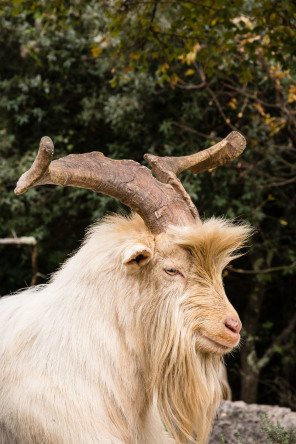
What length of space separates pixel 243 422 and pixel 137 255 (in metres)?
2.36

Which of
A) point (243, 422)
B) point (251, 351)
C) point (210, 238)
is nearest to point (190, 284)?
point (210, 238)

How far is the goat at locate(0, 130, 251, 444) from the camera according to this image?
9.60 feet

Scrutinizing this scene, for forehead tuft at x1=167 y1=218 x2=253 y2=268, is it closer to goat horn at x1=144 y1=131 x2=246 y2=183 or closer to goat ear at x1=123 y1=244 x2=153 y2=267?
goat ear at x1=123 y1=244 x2=153 y2=267

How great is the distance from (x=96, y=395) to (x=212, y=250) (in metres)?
0.96

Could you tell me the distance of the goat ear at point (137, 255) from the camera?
2925mm

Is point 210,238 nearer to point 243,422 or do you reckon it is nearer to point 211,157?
point 211,157

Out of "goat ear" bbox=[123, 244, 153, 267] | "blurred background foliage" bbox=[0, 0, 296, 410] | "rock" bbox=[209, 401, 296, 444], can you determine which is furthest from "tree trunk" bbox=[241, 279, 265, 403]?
"goat ear" bbox=[123, 244, 153, 267]

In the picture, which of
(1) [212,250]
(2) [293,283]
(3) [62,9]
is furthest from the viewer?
(2) [293,283]

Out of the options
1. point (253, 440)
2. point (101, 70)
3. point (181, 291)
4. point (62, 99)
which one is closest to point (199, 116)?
point (101, 70)

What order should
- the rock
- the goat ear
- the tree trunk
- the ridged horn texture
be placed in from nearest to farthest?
1. the ridged horn texture
2. the goat ear
3. the rock
4. the tree trunk

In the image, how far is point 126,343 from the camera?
122 inches

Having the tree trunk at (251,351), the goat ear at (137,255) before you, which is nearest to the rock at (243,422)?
the goat ear at (137,255)

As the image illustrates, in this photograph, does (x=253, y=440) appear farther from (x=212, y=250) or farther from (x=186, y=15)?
(x=186, y=15)

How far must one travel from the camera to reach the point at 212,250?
3.12 m
